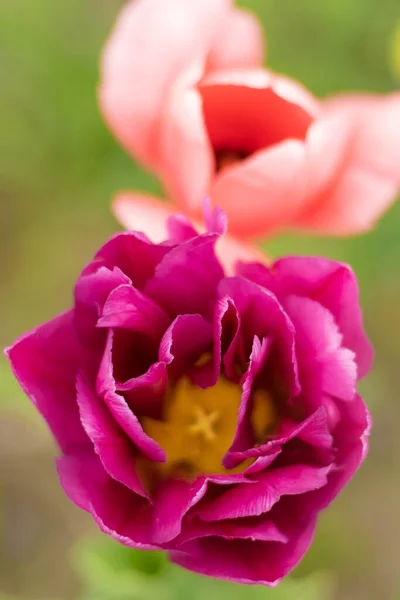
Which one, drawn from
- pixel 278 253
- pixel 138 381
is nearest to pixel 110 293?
pixel 138 381

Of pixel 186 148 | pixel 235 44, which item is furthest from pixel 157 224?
pixel 235 44

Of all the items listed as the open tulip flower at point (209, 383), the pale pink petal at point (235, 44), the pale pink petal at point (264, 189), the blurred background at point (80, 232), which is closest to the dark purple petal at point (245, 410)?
the open tulip flower at point (209, 383)

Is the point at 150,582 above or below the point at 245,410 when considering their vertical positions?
below

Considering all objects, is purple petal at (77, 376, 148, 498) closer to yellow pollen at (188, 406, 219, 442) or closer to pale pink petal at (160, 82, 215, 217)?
yellow pollen at (188, 406, 219, 442)

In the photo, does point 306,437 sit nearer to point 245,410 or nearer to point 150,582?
point 245,410

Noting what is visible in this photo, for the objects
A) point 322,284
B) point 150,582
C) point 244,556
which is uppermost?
point 322,284

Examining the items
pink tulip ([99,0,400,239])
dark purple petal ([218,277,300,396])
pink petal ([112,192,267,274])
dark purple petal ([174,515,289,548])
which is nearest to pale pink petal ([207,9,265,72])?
pink tulip ([99,0,400,239])

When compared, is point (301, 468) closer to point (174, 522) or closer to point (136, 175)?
point (174, 522)
